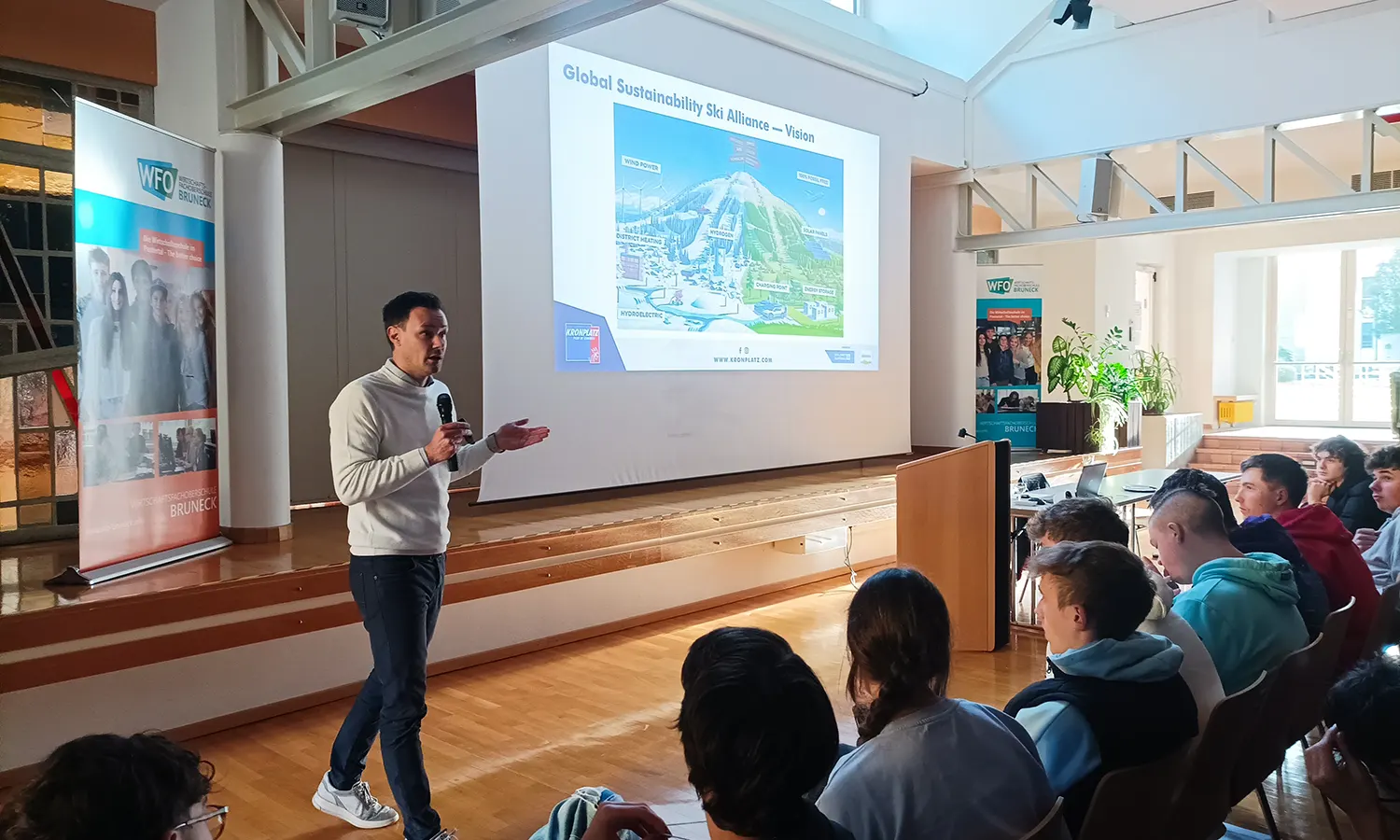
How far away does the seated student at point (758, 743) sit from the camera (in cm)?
111

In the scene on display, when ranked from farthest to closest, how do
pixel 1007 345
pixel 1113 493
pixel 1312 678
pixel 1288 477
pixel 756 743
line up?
1. pixel 1007 345
2. pixel 1113 493
3. pixel 1288 477
4. pixel 1312 678
5. pixel 756 743

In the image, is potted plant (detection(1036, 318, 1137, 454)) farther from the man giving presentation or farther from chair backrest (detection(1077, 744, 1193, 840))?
chair backrest (detection(1077, 744, 1193, 840))

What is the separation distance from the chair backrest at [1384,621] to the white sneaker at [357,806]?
2882 mm

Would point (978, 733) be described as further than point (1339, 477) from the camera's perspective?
No

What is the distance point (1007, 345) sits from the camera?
29.4 ft

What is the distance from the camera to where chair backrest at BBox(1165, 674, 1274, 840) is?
172 cm

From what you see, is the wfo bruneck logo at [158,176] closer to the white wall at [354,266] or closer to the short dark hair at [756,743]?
the white wall at [354,266]

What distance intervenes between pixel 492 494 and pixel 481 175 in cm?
169

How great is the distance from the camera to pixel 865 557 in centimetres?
709

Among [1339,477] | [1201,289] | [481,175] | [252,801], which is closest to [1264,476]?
[1339,477]

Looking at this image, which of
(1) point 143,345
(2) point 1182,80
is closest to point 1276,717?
(1) point 143,345

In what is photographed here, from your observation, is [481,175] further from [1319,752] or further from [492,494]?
[1319,752]

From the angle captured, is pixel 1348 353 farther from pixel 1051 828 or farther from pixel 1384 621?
pixel 1051 828

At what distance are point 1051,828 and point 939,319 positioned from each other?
7.85 m
